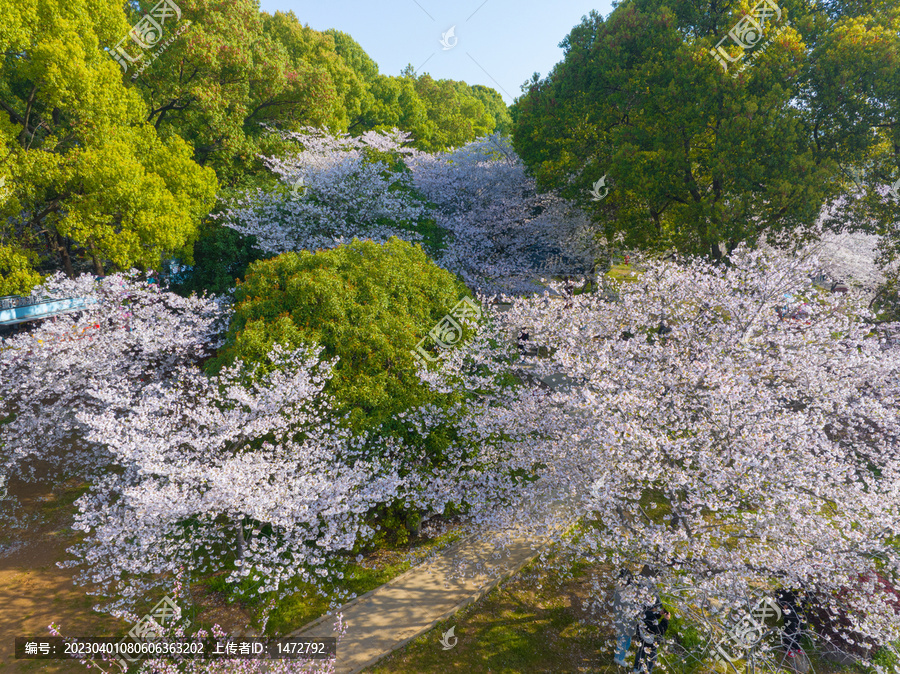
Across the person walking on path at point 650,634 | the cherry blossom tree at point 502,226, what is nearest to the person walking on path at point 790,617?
the person walking on path at point 650,634

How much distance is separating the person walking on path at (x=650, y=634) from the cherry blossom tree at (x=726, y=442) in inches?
31.2

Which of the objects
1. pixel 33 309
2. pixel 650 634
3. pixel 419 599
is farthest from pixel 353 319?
pixel 33 309

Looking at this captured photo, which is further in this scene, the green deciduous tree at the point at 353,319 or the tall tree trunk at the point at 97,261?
the tall tree trunk at the point at 97,261

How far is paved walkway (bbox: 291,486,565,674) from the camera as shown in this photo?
705cm

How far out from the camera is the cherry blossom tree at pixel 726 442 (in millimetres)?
5773

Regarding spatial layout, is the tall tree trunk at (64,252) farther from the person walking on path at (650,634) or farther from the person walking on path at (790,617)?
the person walking on path at (790,617)

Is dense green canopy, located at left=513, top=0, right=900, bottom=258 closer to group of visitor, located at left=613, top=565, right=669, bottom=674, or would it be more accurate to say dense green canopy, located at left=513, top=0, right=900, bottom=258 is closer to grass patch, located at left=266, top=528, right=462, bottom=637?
group of visitor, located at left=613, top=565, right=669, bottom=674

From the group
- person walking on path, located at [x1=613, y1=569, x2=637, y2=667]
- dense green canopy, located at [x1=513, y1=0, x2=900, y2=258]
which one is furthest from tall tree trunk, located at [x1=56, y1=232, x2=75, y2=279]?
person walking on path, located at [x1=613, y1=569, x2=637, y2=667]

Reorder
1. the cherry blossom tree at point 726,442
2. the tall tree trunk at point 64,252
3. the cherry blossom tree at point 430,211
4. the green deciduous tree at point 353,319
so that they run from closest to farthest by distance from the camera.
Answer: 1. the cherry blossom tree at point 726,442
2. the green deciduous tree at point 353,319
3. the tall tree trunk at point 64,252
4. the cherry blossom tree at point 430,211

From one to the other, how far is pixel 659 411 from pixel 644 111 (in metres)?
12.7

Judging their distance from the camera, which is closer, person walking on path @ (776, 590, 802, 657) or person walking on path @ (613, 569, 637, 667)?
person walking on path @ (613, 569, 637, 667)

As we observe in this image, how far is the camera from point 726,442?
6.60 m

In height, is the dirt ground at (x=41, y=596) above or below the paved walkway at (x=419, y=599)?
above

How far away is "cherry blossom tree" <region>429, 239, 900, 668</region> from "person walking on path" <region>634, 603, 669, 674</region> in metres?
0.79
